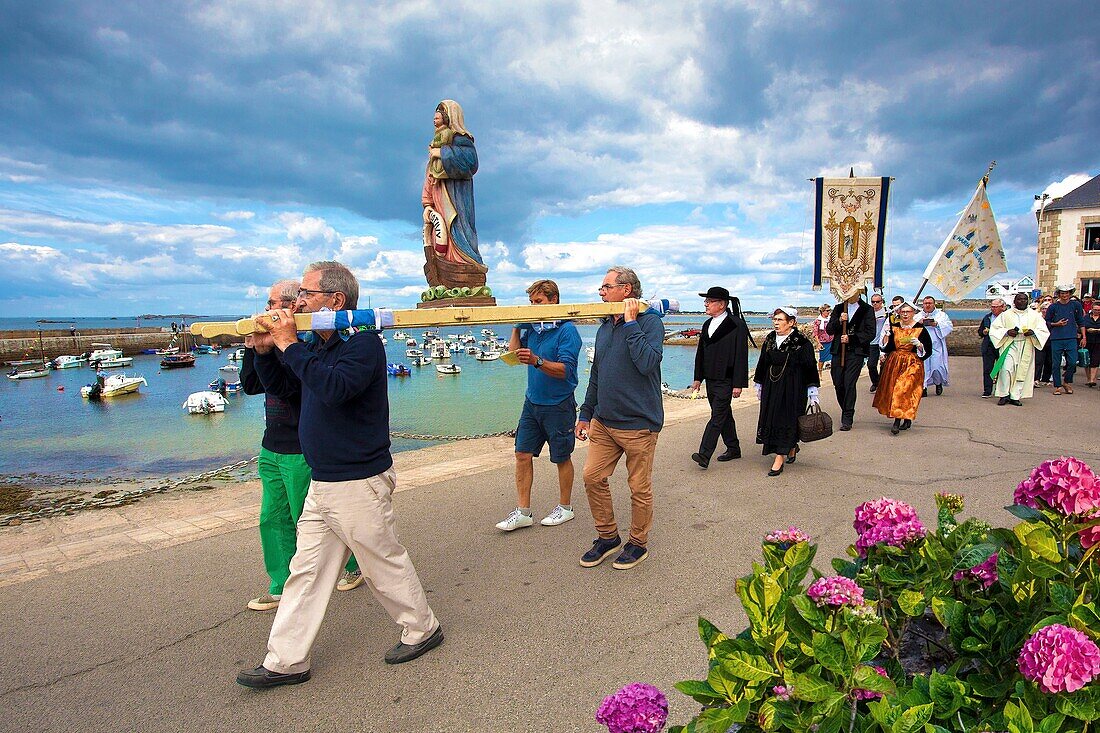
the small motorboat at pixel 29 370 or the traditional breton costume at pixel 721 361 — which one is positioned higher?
the traditional breton costume at pixel 721 361

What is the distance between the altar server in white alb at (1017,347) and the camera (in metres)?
10.4

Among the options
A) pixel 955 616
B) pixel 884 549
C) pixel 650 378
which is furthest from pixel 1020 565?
pixel 650 378

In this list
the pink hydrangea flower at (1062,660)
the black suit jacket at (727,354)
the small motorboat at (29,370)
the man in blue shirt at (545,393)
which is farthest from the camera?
the small motorboat at (29,370)

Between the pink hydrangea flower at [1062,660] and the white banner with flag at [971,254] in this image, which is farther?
the white banner with flag at [971,254]

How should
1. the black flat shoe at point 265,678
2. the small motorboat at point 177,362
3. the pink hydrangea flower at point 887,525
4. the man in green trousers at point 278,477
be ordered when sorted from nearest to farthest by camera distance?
the pink hydrangea flower at point 887,525, the black flat shoe at point 265,678, the man in green trousers at point 278,477, the small motorboat at point 177,362

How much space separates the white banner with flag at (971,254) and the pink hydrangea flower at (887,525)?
29.4 feet

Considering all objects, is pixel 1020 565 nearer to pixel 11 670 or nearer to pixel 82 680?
pixel 82 680

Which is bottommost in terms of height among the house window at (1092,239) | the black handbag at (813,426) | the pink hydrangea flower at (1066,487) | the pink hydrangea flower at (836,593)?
the black handbag at (813,426)

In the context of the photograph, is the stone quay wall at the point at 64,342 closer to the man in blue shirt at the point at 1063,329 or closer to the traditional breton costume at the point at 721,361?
the traditional breton costume at the point at 721,361

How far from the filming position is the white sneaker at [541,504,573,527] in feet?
17.0

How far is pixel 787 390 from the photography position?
266 inches

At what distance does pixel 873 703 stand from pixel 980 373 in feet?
59.1

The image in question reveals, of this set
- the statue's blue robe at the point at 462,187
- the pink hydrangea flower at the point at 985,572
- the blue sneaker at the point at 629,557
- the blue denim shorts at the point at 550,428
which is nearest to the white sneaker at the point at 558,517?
the blue denim shorts at the point at 550,428

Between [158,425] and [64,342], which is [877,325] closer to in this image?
[158,425]
